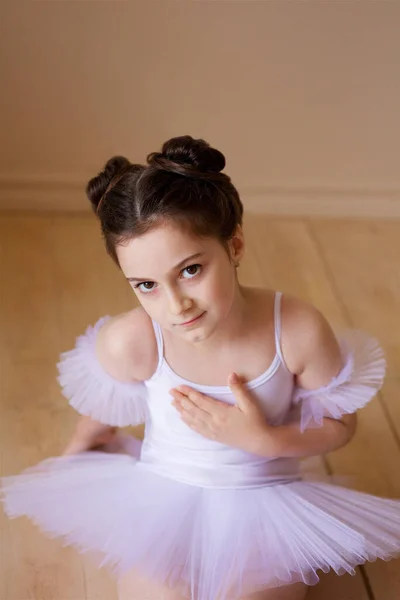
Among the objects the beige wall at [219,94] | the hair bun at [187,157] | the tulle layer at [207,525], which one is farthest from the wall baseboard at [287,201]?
the hair bun at [187,157]

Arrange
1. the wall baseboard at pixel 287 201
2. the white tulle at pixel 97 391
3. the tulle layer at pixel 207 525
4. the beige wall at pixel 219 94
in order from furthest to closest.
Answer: the wall baseboard at pixel 287 201, the beige wall at pixel 219 94, the white tulle at pixel 97 391, the tulle layer at pixel 207 525

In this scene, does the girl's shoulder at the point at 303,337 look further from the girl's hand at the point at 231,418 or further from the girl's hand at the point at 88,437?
the girl's hand at the point at 88,437

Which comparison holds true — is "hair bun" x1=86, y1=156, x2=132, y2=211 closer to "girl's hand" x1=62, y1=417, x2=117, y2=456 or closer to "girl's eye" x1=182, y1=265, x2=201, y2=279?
"girl's eye" x1=182, y1=265, x2=201, y2=279

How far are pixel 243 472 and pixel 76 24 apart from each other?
1.03 m

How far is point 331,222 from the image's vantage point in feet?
6.23

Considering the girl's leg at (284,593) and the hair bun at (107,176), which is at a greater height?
the hair bun at (107,176)

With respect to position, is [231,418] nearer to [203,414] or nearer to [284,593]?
[203,414]

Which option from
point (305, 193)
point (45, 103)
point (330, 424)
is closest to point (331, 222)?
point (305, 193)

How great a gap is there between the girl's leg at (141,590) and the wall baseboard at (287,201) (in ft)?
3.47

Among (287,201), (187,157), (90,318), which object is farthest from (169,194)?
(287,201)

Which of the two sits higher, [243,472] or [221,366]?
[221,366]

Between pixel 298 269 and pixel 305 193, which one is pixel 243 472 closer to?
pixel 298 269

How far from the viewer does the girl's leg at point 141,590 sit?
95cm

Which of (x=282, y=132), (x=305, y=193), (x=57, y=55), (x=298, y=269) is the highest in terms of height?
(x=57, y=55)
